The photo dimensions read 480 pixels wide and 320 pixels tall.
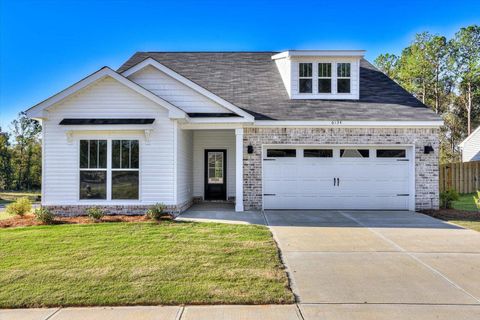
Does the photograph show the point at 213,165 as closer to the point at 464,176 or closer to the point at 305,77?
the point at 305,77

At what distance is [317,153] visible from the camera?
12203mm

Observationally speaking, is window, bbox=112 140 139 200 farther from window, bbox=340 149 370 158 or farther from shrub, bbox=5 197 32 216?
window, bbox=340 149 370 158

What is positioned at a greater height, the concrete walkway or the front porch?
the front porch

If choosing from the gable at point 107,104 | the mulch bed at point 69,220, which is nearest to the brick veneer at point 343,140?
the gable at point 107,104

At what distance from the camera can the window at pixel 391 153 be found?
1220 centimetres

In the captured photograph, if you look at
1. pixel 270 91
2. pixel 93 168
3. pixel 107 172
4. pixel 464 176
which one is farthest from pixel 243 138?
pixel 464 176

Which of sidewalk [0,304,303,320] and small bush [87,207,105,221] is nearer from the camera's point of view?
sidewalk [0,304,303,320]

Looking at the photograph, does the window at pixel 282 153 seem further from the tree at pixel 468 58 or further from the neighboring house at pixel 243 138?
the tree at pixel 468 58

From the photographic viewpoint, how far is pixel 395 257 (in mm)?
6465

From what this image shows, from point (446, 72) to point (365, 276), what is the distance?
112 ft

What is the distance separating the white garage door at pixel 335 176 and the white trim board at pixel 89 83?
12.1ft

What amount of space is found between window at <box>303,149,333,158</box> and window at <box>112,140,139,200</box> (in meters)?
5.74

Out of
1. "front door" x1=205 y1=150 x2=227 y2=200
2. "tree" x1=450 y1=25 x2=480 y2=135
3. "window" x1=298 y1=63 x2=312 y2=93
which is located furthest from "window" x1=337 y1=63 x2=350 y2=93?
"tree" x1=450 y1=25 x2=480 y2=135

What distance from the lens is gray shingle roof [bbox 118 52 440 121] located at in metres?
12.2
